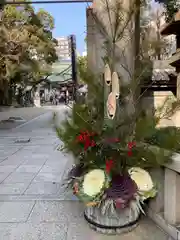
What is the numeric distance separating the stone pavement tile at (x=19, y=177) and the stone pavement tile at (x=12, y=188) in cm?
16

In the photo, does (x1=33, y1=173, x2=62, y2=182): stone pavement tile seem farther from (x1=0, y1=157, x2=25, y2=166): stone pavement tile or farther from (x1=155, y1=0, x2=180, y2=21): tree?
(x1=155, y1=0, x2=180, y2=21): tree

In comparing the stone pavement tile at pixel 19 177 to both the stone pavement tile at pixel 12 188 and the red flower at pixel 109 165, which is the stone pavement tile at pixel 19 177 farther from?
the red flower at pixel 109 165

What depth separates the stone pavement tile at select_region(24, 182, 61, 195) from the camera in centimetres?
357

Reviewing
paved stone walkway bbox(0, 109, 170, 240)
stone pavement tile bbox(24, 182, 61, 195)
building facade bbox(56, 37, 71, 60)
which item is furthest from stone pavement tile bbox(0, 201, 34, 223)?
building facade bbox(56, 37, 71, 60)

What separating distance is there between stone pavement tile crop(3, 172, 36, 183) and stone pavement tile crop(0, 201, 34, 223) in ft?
2.92

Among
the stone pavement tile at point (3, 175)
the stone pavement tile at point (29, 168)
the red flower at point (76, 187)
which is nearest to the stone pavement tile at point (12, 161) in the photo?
the stone pavement tile at point (29, 168)

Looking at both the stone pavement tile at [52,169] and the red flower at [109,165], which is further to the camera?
the stone pavement tile at [52,169]

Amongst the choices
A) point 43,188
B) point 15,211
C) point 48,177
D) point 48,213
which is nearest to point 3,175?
point 48,177

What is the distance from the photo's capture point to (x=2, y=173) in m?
4.54

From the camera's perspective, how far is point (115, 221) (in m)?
2.43

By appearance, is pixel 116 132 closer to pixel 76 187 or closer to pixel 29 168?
pixel 76 187

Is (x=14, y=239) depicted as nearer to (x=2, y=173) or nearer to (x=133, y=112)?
(x=133, y=112)

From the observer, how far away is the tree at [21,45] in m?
12.4

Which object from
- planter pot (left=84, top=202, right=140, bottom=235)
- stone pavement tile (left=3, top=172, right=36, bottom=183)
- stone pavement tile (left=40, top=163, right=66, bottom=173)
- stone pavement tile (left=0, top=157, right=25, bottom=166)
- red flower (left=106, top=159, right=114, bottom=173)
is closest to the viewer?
red flower (left=106, top=159, right=114, bottom=173)
